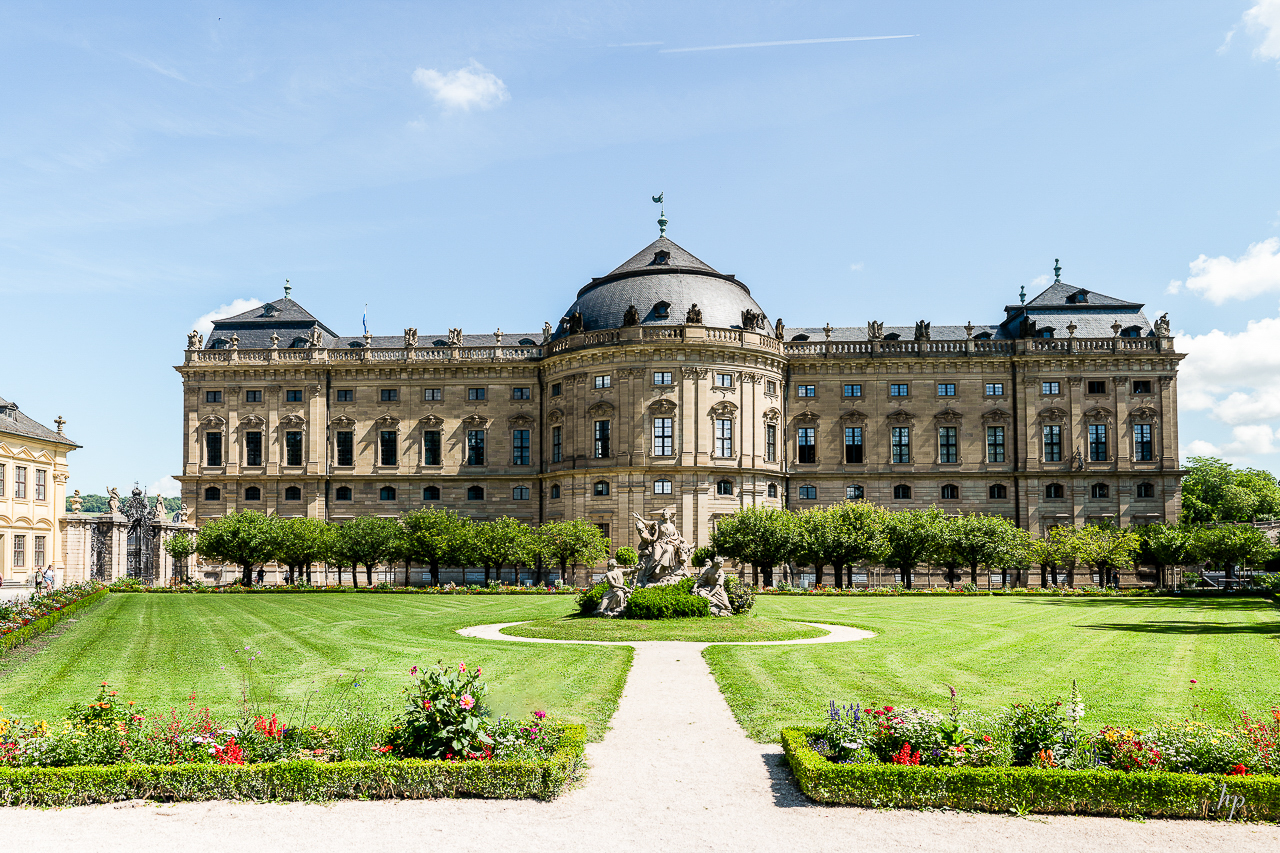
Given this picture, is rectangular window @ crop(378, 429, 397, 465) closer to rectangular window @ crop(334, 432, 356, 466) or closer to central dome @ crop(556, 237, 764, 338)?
rectangular window @ crop(334, 432, 356, 466)

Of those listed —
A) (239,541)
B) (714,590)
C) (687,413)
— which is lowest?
(239,541)

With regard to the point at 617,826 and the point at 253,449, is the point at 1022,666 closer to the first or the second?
the point at 617,826

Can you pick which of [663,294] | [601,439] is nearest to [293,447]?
[601,439]

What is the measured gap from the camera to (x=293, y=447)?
76125 millimetres

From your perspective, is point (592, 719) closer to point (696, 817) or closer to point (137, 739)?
point (696, 817)

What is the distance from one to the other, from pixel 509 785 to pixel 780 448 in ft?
202

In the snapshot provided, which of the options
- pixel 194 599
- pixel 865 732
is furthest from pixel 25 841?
pixel 194 599

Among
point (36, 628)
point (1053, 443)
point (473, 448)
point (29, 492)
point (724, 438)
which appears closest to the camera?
point (36, 628)

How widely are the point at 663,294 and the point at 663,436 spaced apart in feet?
34.1

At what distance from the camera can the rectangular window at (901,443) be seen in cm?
7388

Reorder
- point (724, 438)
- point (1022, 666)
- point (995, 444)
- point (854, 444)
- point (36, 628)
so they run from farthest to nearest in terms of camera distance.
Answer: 1. point (854, 444)
2. point (995, 444)
3. point (724, 438)
4. point (36, 628)
5. point (1022, 666)

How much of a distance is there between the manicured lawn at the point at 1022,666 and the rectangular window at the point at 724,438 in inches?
1217

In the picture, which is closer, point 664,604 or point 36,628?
point 36,628

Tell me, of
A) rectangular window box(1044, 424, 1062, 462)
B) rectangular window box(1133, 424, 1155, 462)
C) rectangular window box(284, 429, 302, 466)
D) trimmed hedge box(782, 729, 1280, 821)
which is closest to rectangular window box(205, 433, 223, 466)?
rectangular window box(284, 429, 302, 466)
